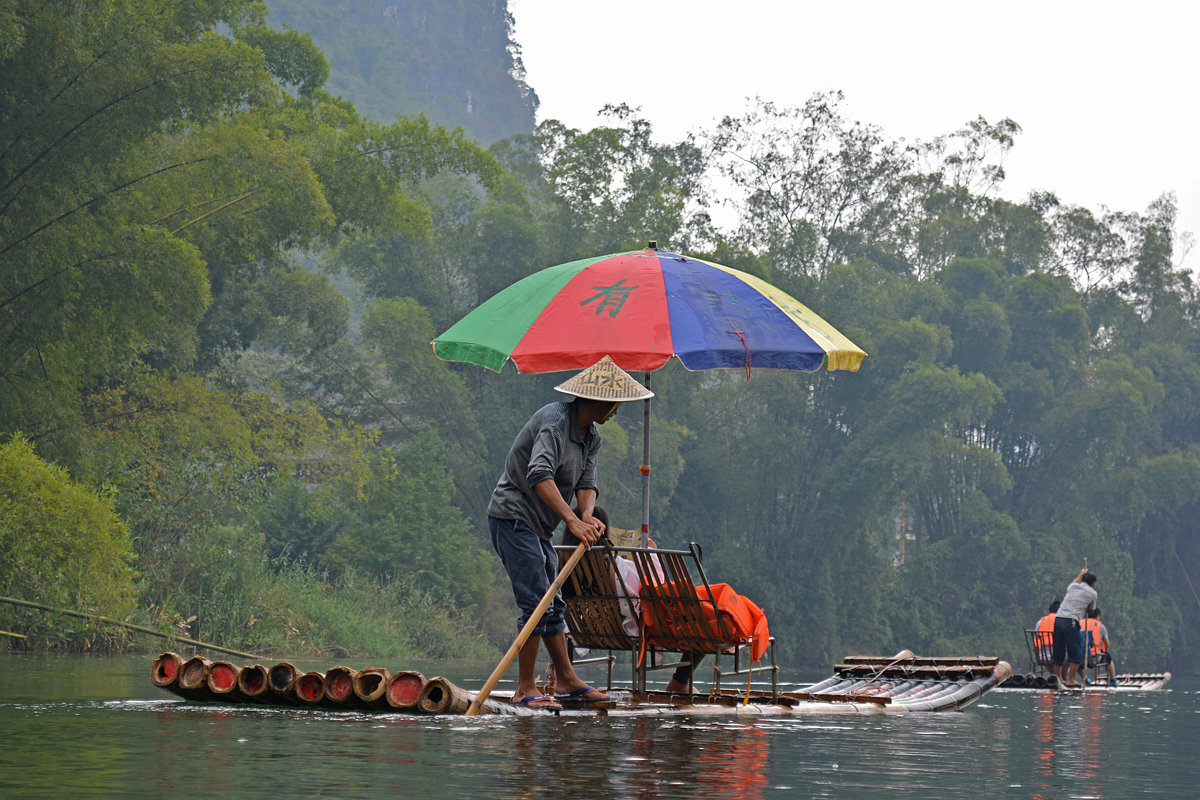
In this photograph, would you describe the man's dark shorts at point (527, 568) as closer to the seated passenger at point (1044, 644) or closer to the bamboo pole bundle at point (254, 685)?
the bamboo pole bundle at point (254, 685)

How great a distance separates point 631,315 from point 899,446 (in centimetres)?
3439

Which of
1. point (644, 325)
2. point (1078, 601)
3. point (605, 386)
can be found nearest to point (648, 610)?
point (605, 386)

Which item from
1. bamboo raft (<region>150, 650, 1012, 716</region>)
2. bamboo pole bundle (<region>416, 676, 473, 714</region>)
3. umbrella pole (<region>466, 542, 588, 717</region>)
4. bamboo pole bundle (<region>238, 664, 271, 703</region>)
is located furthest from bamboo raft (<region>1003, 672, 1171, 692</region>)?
bamboo pole bundle (<region>238, 664, 271, 703</region>)

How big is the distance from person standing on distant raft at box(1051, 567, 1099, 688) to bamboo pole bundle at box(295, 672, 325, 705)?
11652mm

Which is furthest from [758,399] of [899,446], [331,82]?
[331,82]

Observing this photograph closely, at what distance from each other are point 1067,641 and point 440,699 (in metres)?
11.8

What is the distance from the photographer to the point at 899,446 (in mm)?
41719

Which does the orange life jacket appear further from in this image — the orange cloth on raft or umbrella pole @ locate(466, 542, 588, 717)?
umbrella pole @ locate(466, 542, 588, 717)

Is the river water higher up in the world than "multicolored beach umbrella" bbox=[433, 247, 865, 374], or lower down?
lower down

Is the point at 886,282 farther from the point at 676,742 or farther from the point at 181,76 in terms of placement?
the point at 676,742

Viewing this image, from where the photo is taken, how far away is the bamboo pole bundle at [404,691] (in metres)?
6.80

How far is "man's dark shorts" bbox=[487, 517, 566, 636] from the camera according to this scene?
24.5 ft

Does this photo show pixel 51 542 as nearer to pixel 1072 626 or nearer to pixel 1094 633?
pixel 1072 626

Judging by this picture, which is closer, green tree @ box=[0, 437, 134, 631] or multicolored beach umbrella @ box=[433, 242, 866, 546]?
multicolored beach umbrella @ box=[433, 242, 866, 546]
